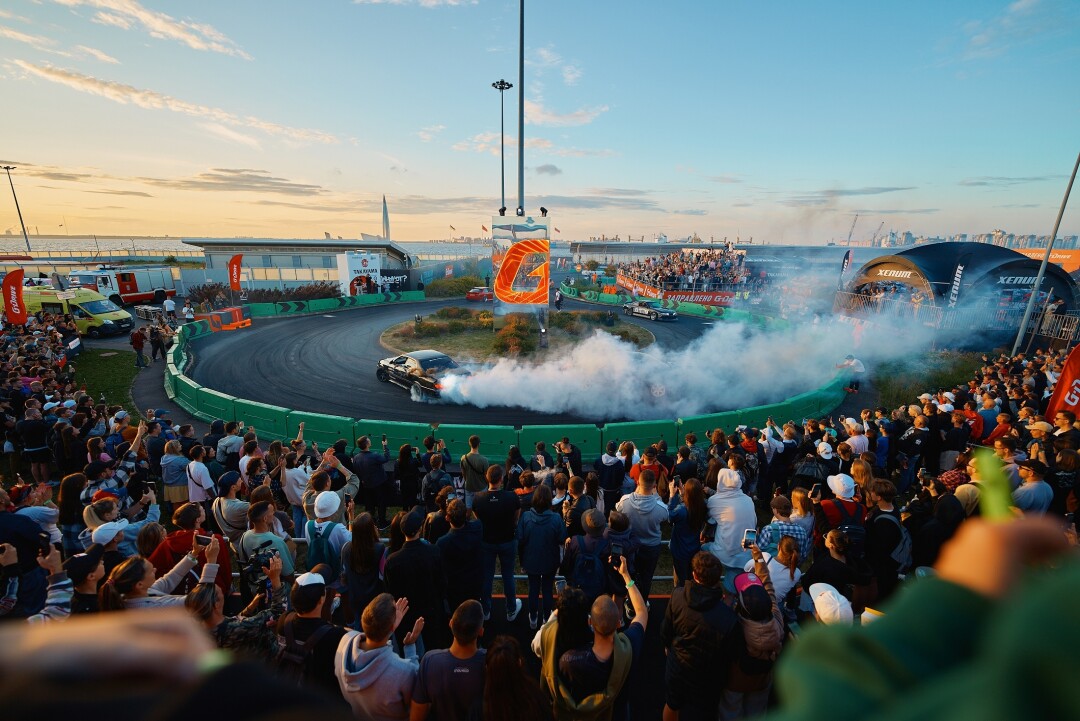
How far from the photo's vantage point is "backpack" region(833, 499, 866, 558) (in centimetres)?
477

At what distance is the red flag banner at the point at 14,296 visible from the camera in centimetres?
1869

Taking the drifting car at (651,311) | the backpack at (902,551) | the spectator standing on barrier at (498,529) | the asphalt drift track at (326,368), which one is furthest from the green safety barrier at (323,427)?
the drifting car at (651,311)

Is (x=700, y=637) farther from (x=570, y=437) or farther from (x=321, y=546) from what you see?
(x=570, y=437)

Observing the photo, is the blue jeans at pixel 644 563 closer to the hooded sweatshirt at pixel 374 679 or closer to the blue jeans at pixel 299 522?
the hooded sweatshirt at pixel 374 679

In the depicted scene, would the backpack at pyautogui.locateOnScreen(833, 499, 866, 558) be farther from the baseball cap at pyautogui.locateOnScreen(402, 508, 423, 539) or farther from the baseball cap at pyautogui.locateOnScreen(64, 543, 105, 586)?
the baseball cap at pyautogui.locateOnScreen(64, 543, 105, 586)

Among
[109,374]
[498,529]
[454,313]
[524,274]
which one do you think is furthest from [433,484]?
[454,313]

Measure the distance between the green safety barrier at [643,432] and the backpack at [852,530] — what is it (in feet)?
19.2

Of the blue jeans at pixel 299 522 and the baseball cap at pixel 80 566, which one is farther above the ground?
the baseball cap at pixel 80 566

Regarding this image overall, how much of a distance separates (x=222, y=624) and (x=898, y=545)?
247 inches

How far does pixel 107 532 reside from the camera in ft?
15.9

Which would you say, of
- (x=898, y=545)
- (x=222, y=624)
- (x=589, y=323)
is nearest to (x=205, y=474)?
(x=222, y=624)

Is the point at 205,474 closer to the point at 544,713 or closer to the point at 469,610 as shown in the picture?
the point at 469,610

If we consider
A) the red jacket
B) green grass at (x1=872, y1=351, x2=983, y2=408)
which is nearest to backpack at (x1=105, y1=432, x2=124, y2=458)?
the red jacket

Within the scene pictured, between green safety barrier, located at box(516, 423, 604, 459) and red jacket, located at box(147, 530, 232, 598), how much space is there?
693 cm
